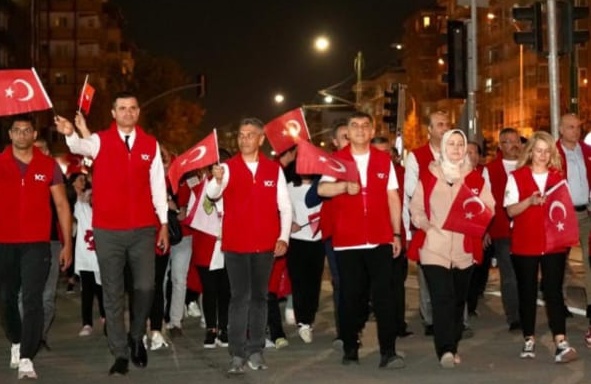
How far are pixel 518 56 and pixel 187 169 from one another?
9033 cm

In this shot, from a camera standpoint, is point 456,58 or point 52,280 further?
point 456,58

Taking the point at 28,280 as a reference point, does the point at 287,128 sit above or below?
above

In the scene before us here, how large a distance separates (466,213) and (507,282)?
8.95 ft

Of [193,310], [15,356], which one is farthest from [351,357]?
[193,310]

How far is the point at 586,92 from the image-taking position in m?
81.7

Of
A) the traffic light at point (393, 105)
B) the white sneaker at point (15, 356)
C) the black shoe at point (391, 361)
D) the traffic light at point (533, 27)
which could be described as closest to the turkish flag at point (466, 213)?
the black shoe at point (391, 361)

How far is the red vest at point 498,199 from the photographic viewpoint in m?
12.4

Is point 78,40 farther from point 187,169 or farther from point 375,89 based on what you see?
point 187,169

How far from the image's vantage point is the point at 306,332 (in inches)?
462

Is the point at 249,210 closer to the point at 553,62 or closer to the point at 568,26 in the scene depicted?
the point at 553,62

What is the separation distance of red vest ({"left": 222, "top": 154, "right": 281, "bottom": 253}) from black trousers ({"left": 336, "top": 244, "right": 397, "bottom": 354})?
662mm

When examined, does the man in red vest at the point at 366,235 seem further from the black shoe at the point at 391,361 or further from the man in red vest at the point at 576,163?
the man in red vest at the point at 576,163

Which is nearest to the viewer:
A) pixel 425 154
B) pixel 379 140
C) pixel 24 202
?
pixel 24 202

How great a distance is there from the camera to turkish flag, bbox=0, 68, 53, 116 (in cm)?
977
